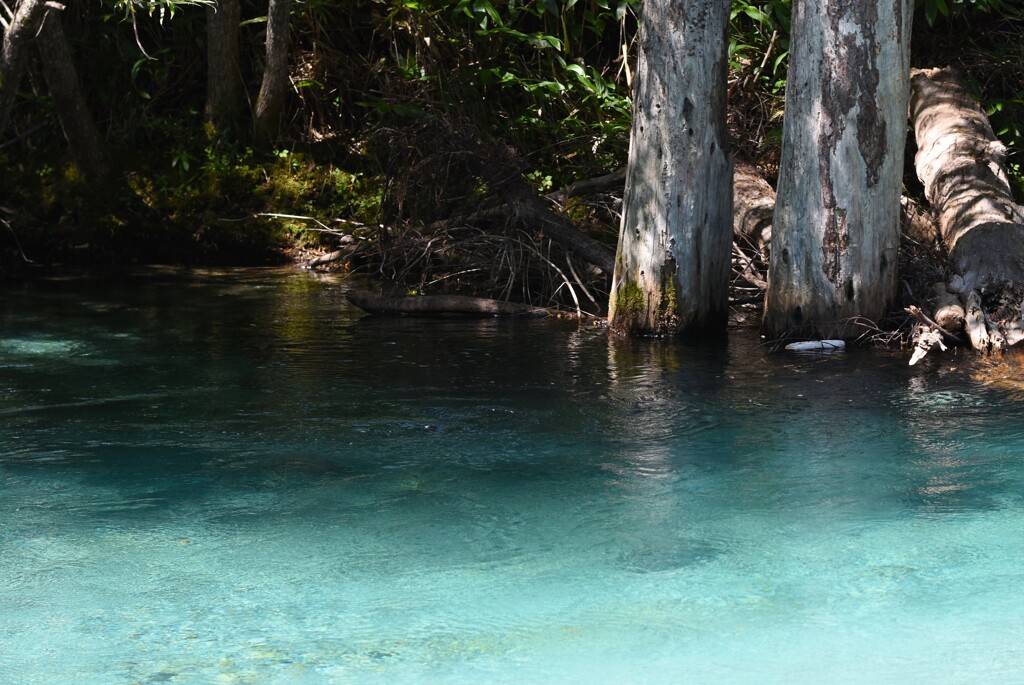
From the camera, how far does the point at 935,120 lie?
10141mm

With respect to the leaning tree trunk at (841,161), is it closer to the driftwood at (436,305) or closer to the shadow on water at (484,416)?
the shadow on water at (484,416)

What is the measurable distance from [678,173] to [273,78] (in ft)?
21.3

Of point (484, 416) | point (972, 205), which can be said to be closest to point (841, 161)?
point (972, 205)

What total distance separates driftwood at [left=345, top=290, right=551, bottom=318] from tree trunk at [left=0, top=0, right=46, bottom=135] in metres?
3.13

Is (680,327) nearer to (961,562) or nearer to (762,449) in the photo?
(762,449)

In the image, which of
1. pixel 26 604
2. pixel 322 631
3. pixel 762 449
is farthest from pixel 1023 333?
pixel 26 604

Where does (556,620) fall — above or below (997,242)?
below

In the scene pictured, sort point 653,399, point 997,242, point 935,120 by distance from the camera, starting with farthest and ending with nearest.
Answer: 1. point 935,120
2. point 997,242
3. point 653,399

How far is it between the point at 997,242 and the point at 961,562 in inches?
170

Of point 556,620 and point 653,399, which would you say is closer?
point 556,620

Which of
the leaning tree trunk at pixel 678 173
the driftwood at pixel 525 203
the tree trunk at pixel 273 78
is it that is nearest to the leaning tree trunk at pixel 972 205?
the leaning tree trunk at pixel 678 173

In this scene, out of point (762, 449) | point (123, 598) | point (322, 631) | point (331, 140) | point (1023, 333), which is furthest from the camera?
point (331, 140)

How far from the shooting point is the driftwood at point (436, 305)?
31.3ft

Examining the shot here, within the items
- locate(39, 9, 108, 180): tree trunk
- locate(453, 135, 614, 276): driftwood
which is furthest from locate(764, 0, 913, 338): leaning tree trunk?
locate(39, 9, 108, 180): tree trunk
